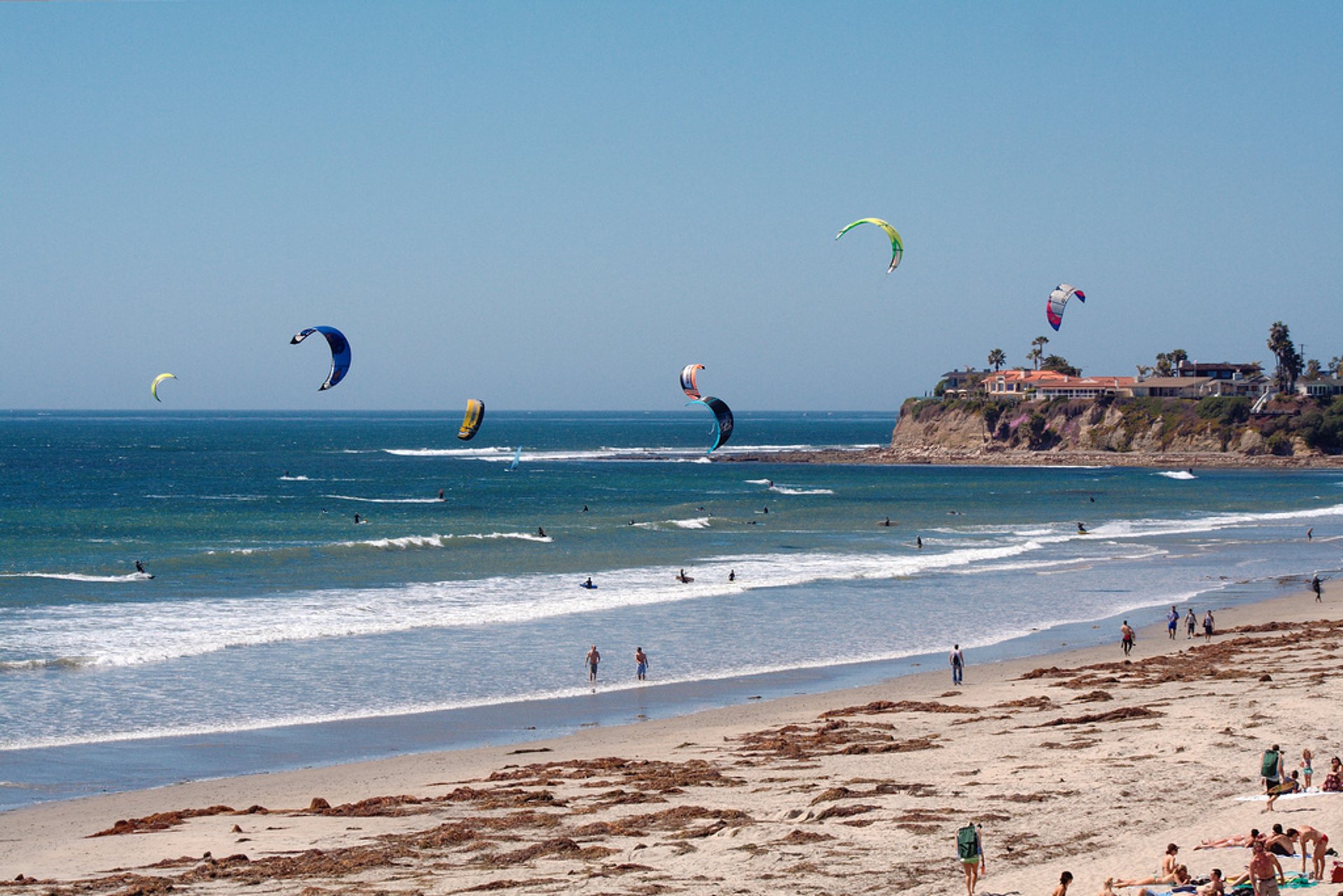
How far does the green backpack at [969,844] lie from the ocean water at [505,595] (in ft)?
29.6

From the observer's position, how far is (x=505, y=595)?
1224 inches

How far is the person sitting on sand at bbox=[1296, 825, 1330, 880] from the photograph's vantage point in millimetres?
9969

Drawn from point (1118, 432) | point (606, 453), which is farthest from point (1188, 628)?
point (606, 453)

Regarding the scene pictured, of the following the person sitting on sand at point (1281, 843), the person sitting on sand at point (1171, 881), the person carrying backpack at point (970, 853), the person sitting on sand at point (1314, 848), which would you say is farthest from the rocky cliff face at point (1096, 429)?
the person carrying backpack at point (970, 853)

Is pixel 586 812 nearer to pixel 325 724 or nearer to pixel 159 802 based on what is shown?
pixel 159 802

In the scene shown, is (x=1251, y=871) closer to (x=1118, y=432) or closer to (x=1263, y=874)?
(x=1263, y=874)

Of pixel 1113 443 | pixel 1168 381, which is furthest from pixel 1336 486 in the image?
pixel 1168 381

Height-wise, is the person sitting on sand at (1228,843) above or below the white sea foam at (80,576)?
above

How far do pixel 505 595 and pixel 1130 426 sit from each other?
3365 inches

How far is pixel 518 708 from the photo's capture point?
19.2m

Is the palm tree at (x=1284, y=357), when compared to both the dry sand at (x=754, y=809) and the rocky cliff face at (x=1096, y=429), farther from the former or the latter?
the dry sand at (x=754, y=809)

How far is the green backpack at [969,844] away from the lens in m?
9.88

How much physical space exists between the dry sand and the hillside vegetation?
282 feet

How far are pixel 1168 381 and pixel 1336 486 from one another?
138 feet
